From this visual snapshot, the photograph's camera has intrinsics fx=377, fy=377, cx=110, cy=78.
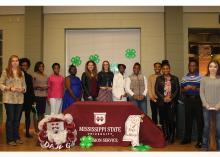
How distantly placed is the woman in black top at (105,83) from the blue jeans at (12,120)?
1491 mm

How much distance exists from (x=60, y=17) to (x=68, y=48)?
0.71 meters

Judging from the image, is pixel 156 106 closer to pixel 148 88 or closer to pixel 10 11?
pixel 148 88

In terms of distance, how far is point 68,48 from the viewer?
845 cm

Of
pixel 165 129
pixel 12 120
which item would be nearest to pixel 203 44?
→ pixel 165 129

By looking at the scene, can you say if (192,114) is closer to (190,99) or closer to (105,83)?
(190,99)

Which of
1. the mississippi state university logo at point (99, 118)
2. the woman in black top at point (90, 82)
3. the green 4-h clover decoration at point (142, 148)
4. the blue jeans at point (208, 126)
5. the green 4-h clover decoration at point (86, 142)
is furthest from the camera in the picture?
the woman in black top at point (90, 82)

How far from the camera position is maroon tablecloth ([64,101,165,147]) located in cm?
574

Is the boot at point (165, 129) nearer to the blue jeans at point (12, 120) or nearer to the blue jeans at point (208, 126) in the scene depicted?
the blue jeans at point (208, 126)

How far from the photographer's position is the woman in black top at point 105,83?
21.8ft

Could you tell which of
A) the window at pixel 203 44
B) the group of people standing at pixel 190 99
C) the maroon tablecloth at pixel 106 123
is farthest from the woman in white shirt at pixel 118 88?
the window at pixel 203 44

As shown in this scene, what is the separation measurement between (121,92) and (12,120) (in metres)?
1.97

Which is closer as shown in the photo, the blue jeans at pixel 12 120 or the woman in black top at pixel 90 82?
the blue jeans at pixel 12 120

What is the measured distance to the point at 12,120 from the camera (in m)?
5.80
